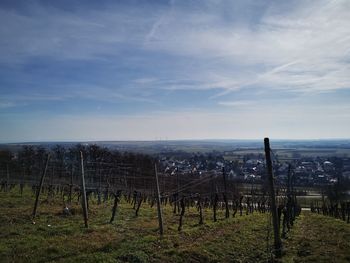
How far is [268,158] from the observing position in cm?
1227

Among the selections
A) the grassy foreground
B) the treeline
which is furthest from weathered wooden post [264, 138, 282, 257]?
the treeline

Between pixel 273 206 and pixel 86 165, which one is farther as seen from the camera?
pixel 86 165

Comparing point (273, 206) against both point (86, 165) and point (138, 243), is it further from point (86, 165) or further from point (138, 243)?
point (86, 165)

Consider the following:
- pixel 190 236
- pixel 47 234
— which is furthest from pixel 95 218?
pixel 190 236

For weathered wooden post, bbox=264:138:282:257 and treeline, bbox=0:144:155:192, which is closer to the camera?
weathered wooden post, bbox=264:138:282:257

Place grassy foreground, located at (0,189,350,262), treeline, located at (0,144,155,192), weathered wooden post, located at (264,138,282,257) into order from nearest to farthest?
grassy foreground, located at (0,189,350,262)
weathered wooden post, located at (264,138,282,257)
treeline, located at (0,144,155,192)

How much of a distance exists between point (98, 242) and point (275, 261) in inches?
245

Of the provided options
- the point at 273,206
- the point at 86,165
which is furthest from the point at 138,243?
the point at 86,165

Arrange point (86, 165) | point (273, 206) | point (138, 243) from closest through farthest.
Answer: point (273, 206) → point (138, 243) → point (86, 165)

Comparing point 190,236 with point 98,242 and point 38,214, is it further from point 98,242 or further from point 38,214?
point 38,214

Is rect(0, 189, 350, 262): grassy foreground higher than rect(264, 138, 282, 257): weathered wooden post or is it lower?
lower

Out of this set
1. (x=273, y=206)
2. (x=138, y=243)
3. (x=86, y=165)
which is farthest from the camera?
(x=86, y=165)

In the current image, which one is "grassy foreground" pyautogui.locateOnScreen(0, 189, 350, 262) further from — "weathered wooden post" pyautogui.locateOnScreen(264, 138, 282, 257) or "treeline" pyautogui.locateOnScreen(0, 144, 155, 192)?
"treeline" pyautogui.locateOnScreen(0, 144, 155, 192)

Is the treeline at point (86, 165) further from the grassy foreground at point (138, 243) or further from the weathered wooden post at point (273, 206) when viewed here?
the weathered wooden post at point (273, 206)
